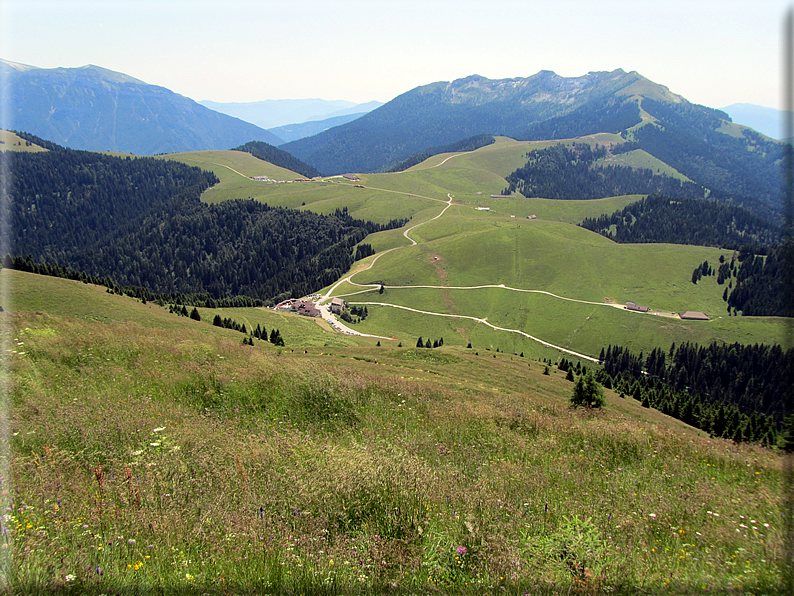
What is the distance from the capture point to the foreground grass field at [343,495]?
5.57 metres

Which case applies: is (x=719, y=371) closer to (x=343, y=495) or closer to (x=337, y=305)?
(x=337, y=305)

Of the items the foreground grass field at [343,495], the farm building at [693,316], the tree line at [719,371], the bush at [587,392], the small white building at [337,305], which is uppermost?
the foreground grass field at [343,495]

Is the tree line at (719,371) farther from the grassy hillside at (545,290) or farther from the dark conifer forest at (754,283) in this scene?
the dark conifer forest at (754,283)

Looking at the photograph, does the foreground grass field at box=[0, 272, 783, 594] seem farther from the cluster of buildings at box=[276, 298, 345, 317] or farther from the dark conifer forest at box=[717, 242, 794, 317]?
the dark conifer forest at box=[717, 242, 794, 317]

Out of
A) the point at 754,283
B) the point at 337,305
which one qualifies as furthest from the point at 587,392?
the point at 754,283

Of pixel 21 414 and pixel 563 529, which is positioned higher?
pixel 563 529

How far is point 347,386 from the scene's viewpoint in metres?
14.0

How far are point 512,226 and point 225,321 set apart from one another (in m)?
151

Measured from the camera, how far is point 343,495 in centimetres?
729

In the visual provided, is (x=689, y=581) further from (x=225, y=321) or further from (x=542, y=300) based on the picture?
(x=542, y=300)

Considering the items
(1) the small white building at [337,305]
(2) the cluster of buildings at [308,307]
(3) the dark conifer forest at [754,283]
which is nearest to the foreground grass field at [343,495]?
(2) the cluster of buildings at [308,307]

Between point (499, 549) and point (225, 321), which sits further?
point (225, 321)

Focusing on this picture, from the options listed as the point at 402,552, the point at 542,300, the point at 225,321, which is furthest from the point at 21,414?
the point at 542,300

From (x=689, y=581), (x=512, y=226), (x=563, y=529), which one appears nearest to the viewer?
(x=689, y=581)
